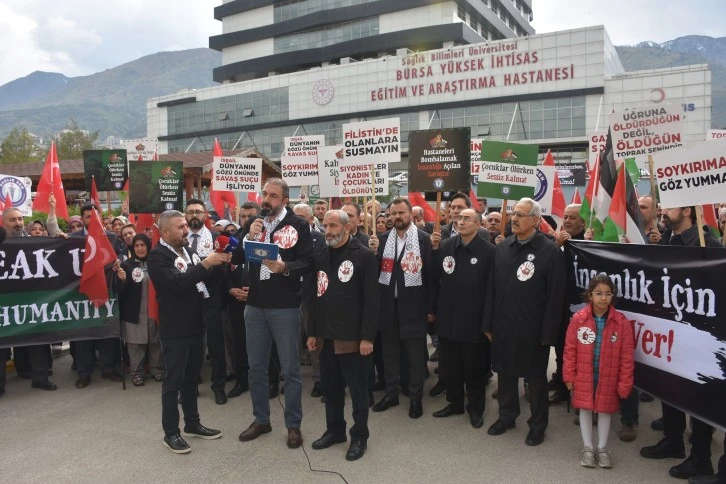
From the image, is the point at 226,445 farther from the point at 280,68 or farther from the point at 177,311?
the point at 280,68

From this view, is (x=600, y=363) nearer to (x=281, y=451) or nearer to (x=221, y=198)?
(x=281, y=451)

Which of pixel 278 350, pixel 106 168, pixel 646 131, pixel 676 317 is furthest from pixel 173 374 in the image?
pixel 106 168

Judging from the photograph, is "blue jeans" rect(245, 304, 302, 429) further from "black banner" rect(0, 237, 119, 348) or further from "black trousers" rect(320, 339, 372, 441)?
"black banner" rect(0, 237, 119, 348)

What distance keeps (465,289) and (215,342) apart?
291cm

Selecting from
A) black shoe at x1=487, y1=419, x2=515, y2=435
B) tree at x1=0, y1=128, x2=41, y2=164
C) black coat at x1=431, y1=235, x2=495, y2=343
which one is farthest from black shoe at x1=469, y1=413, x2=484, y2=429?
tree at x1=0, y1=128, x2=41, y2=164

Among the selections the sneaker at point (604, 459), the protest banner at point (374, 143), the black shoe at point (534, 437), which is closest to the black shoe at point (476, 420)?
the black shoe at point (534, 437)

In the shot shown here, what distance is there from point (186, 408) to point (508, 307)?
3.09m

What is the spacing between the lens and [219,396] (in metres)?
6.13

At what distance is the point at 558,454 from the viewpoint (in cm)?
469

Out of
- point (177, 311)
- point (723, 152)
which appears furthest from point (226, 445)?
point (723, 152)

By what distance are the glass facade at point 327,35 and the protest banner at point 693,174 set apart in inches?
2577

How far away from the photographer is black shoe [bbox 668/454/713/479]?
4.17m

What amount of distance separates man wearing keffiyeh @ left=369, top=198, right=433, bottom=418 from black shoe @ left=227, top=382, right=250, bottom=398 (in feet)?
5.23

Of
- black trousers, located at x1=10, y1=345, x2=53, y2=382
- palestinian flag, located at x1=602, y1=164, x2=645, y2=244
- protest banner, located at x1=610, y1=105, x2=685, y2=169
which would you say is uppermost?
protest banner, located at x1=610, y1=105, x2=685, y2=169
